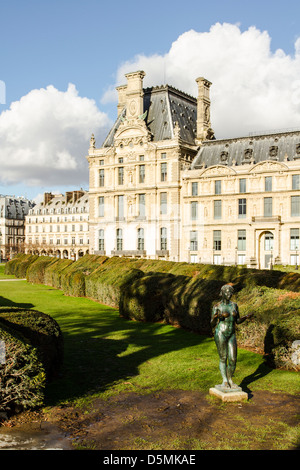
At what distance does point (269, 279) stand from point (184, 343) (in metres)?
5.59

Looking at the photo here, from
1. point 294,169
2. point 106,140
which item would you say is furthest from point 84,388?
point 106,140

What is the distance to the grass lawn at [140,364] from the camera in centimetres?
1063

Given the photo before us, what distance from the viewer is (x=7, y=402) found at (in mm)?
8531

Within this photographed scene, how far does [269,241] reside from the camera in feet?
182

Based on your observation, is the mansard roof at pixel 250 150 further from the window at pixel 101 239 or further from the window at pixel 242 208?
the window at pixel 101 239

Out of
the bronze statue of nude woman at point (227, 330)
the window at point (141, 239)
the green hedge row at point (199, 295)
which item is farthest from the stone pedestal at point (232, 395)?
the window at point (141, 239)

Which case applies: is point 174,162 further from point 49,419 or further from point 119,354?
point 49,419

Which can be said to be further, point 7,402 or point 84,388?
point 84,388

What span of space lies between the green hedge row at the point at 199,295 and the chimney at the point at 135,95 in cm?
3874

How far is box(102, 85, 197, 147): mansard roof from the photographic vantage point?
65125 millimetres

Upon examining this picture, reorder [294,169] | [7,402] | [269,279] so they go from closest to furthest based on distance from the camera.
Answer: [7,402], [269,279], [294,169]

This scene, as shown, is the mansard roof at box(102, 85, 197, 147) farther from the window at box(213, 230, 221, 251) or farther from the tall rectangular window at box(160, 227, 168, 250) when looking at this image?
the window at box(213, 230, 221, 251)

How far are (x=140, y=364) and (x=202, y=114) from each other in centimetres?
6029
